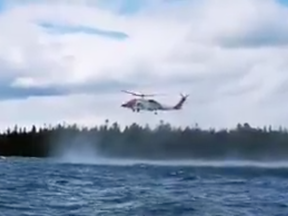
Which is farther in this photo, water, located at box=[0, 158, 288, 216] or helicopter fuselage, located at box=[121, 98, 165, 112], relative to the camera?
helicopter fuselage, located at box=[121, 98, 165, 112]

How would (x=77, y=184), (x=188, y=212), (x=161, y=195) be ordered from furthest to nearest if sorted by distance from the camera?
(x=77, y=184)
(x=161, y=195)
(x=188, y=212)

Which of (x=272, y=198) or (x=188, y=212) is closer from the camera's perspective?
(x=188, y=212)

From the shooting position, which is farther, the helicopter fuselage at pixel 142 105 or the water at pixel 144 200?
the helicopter fuselage at pixel 142 105

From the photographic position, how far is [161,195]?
4275 centimetres

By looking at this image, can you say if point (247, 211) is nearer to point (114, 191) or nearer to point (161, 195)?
point (161, 195)

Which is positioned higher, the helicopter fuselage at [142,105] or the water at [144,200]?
the helicopter fuselage at [142,105]

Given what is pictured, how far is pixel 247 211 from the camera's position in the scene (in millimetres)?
36469

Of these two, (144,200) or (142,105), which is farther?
(142,105)

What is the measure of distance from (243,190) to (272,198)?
5826mm

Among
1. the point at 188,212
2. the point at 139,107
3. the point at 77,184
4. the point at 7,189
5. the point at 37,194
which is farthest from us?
the point at 139,107

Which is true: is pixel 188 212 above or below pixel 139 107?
below

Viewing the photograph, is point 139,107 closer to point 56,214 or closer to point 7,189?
point 7,189

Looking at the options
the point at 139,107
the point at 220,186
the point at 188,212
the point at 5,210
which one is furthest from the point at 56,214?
the point at 139,107

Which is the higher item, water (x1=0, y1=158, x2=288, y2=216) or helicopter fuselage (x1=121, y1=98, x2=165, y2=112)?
helicopter fuselage (x1=121, y1=98, x2=165, y2=112)
